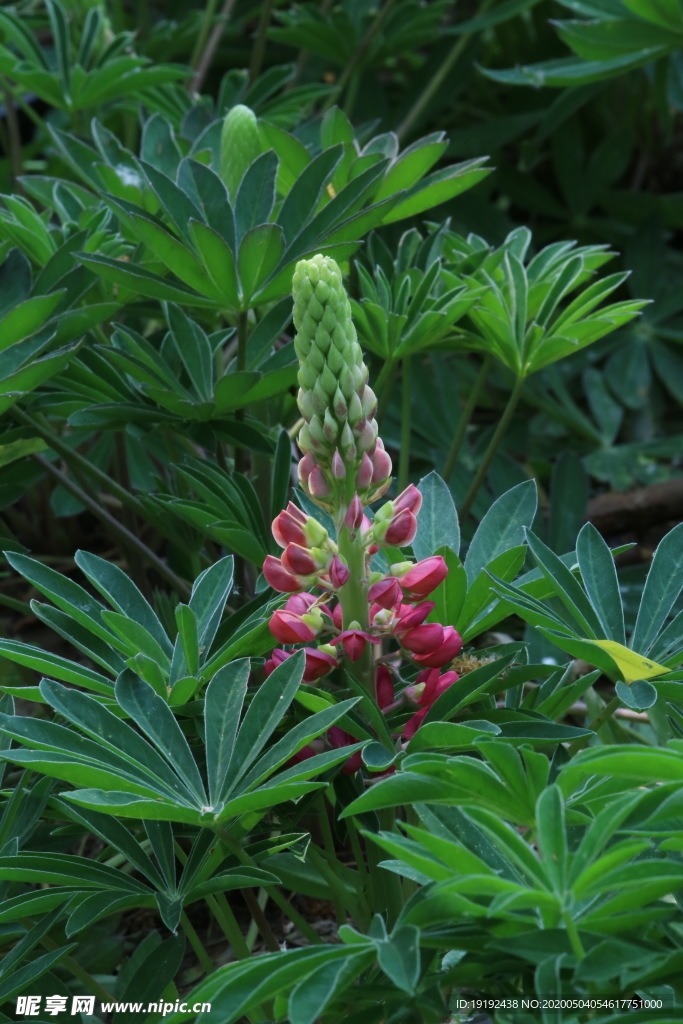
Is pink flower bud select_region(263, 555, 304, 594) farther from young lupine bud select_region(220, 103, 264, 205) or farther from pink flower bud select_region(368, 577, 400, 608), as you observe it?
young lupine bud select_region(220, 103, 264, 205)

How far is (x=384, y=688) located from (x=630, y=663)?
20cm

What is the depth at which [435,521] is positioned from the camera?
3.22 ft

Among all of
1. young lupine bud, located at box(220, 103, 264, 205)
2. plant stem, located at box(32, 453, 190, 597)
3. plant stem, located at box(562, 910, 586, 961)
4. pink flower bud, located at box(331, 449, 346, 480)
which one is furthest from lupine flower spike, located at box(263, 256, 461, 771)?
young lupine bud, located at box(220, 103, 264, 205)

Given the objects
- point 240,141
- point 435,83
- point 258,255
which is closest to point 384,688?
point 258,255

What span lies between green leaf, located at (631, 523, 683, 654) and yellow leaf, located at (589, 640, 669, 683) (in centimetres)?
9

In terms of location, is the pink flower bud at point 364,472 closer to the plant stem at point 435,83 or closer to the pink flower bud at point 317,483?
the pink flower bud at point 317,483

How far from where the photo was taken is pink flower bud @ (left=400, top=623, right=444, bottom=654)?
0.81 metres

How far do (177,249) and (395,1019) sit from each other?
77 centimetres

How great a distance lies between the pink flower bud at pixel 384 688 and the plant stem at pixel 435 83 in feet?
5.40

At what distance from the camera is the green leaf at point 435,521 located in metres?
0.97

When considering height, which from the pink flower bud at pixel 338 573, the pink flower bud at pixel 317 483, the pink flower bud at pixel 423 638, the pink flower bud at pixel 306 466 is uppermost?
the pink flower bud at pixel 306 466

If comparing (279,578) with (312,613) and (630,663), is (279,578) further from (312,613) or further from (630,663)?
(630,663)

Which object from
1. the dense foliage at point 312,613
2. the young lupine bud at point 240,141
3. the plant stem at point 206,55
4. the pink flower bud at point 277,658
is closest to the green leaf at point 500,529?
the dense foliage at point 312,613

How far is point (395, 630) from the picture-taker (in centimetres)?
82
